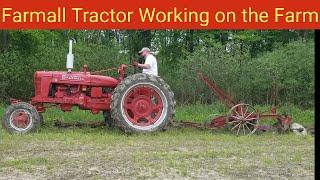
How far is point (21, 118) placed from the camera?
10469 mm

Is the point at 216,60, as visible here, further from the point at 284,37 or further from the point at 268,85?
the point at 284,37

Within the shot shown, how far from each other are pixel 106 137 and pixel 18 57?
8439mm

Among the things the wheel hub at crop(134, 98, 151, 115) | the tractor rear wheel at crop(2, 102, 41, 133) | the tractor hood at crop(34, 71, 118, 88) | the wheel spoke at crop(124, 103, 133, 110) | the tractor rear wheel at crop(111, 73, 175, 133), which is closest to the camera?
the tractor rear wheel at crop(2, 102, 41, 133)

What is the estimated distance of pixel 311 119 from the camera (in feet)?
45.5

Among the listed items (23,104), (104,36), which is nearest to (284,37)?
(104,36)

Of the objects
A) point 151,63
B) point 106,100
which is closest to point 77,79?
point 106,100

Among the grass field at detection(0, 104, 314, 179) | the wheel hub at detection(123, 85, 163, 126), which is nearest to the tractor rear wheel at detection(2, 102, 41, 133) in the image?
the grass field at detection(0, 104, 314, 179)

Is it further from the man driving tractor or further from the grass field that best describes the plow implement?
the man driving tractor

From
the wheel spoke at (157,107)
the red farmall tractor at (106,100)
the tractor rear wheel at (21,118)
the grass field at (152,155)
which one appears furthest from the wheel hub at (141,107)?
the tractor rear wheel at (21,118)

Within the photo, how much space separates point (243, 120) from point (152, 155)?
365 cm

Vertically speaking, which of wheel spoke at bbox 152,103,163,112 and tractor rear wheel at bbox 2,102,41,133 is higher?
wheel spoke at bbox 152,103,163,112

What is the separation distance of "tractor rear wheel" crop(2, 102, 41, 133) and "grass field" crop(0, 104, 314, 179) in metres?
0.22

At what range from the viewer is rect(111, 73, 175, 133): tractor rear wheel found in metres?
10.6

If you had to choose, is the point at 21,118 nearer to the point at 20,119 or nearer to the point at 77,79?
the point at 20,119
